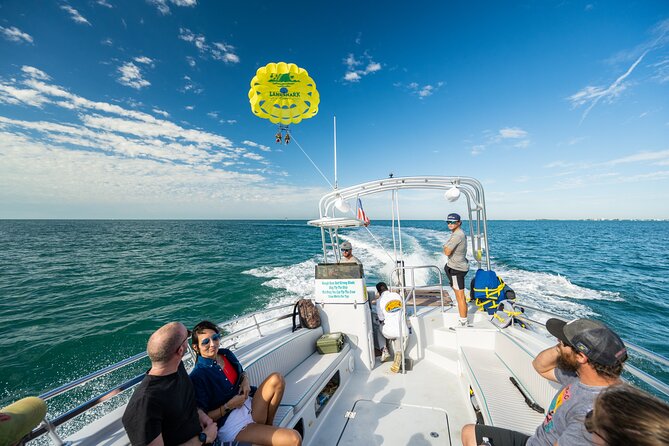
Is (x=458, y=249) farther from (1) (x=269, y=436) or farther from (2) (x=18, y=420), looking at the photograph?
(2) (x=18, y=420)

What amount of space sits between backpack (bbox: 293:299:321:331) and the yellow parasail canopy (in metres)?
4.10

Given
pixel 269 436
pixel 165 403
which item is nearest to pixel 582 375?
pixel 269 436

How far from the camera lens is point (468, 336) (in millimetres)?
4113

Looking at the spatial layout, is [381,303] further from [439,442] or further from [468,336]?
[439,442]

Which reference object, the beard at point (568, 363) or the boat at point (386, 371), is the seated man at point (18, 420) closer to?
the boat at point (386, 371)

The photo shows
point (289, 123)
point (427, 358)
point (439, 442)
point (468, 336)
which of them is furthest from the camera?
point (289, 123)

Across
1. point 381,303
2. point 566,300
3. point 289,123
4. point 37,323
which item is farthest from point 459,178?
point 37,323

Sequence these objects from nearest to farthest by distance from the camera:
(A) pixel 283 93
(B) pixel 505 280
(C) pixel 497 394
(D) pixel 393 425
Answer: (C) pixel 497 394, (D) pixel 393 425, (A) pixel 283 93, (B) pixel 505 280

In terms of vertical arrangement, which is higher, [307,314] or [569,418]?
[569,418]

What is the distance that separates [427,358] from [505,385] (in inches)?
63.9

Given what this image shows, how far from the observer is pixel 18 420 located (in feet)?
3.91

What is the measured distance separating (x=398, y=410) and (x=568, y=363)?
2.33 metres

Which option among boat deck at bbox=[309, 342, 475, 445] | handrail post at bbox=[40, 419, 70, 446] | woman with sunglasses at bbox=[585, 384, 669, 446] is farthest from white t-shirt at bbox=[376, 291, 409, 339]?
handrail post at bbox=[40, 419, 70, 446]

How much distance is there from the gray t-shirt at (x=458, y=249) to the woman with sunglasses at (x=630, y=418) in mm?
3624
